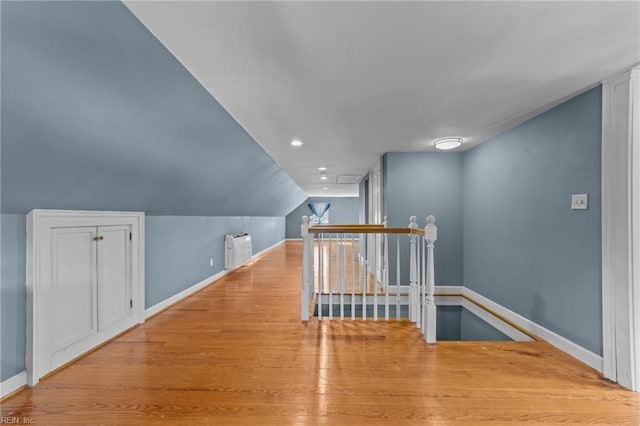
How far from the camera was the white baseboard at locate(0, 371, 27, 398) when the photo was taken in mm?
1669

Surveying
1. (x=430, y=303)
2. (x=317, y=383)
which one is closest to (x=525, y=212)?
(x=430, y=303)

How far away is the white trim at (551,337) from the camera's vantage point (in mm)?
2061

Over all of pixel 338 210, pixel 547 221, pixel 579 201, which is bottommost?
pixel 547 221

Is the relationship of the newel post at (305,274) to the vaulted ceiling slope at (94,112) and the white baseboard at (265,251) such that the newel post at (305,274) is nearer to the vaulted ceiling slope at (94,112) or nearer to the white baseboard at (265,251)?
the vaulted ceiling slope at (94,112)

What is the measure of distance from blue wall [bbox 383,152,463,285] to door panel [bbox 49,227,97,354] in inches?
139

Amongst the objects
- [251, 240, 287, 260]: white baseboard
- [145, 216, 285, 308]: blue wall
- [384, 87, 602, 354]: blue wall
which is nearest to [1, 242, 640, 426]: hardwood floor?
[384, 87, 602, 354]: blue wall

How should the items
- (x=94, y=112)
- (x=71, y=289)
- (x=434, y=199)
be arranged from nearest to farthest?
1. (x=94, y=112)
2. (x=71, y=289)
3. (x=434, y=199)

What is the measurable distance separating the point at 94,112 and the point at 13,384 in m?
1.80

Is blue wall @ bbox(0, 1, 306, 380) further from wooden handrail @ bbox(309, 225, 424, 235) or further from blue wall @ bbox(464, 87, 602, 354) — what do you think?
blue wall @ bbox(464, 87, 602, 354)

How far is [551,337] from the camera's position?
2445mm

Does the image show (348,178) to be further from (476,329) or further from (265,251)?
(476,329)

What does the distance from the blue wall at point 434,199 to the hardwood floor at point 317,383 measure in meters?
1.74

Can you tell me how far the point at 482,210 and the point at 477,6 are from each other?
290 cm

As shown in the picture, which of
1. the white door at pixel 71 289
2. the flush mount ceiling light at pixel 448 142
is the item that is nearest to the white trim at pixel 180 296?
the white door at pixel 71 289
